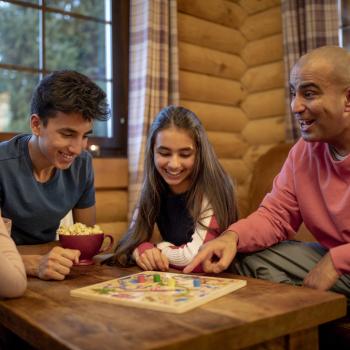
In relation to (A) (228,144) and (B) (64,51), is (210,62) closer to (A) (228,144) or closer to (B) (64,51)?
(A) (228,144)

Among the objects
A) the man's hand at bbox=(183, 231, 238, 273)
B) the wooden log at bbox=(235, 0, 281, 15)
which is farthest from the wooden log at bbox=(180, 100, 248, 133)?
the man's hand at bbox=(183, 231, 238, 273)

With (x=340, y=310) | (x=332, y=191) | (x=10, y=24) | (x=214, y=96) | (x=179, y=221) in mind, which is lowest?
(x=340, y=310)

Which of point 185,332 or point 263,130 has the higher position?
point 263,130

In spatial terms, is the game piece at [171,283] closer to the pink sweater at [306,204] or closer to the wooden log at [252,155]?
the pink sweater at [306,204]

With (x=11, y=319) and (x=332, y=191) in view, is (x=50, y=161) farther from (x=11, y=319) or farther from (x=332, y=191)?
(x=332, y=191)

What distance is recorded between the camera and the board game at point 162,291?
93 cm

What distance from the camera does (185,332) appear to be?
0.78m

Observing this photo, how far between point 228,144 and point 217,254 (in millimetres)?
2375

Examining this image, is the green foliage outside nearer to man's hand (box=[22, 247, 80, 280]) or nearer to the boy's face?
the boy's face

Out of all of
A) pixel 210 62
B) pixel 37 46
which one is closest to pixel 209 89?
pixel 210 62

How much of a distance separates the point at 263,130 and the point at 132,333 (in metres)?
3.08

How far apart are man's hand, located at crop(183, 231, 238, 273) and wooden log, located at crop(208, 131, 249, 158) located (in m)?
2.16

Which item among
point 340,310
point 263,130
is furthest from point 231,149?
point 340,310

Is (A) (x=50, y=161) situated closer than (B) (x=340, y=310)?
No
